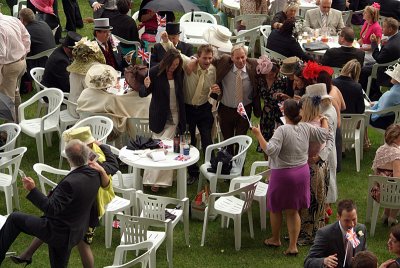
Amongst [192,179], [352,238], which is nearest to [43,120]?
[192,179]

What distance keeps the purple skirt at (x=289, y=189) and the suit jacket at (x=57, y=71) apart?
394 cm

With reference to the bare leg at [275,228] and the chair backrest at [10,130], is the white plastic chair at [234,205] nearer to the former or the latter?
the bare leg at [275,228]

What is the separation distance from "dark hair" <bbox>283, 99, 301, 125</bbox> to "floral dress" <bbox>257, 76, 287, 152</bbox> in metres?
1.82

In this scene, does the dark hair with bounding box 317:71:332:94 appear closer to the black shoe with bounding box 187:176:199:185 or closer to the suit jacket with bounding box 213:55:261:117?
the suit jacket with bounding box 213:55:261:117

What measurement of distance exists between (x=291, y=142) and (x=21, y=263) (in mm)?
2915

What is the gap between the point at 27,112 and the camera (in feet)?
44.7

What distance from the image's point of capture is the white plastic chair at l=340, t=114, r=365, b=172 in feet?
39.2

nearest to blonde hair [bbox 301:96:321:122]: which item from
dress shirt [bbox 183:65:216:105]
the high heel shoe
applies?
dress shirt [bbox 183:65:216:105]

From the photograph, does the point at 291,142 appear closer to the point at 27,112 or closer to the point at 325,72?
the point at 325,72

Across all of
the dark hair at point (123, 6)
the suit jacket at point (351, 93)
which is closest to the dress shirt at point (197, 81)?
the suit jacket at point (351, 93)

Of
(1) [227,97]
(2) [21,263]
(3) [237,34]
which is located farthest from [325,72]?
(3) [237,34]

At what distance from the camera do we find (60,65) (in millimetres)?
12531

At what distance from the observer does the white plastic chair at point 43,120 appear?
11.9 m

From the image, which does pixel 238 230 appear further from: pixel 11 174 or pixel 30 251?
pixel 11 174
